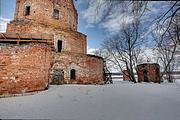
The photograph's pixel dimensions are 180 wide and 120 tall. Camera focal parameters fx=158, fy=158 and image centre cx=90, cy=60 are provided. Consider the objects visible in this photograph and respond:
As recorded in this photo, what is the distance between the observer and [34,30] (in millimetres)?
17172

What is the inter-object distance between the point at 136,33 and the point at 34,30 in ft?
47.9

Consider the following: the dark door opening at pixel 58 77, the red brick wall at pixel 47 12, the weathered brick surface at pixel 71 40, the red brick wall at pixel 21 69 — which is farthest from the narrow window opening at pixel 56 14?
the red brick wall at pixel 21 69

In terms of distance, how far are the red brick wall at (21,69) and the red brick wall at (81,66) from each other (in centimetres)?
545

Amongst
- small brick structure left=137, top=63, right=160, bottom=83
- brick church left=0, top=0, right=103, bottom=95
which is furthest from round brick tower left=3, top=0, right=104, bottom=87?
small brick structure left=137, top=63, right=160, bottom=83

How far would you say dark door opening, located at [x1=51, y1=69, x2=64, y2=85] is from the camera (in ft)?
49.7

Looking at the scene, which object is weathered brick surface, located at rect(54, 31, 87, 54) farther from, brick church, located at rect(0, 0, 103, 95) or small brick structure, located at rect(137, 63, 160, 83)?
small brick structure, located at rect(137, 63, 160, 83)

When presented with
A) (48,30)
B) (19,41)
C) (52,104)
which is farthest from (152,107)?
(48,30)

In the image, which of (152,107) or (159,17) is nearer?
(159,17)

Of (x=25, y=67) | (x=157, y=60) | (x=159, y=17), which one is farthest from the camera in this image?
(x=157, y=60)

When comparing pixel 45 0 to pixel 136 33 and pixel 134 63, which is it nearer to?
pixel 136 33

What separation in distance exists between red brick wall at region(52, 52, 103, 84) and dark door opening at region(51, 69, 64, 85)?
0.32m

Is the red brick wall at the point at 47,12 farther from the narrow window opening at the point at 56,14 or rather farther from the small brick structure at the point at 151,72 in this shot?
the small brick structure at the point at 151,72

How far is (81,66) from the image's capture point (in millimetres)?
16844

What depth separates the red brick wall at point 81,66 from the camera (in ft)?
52.2
